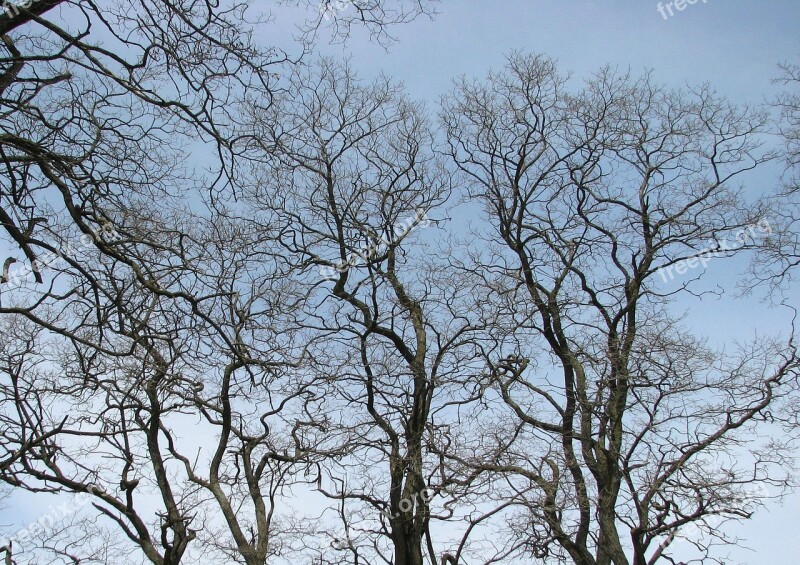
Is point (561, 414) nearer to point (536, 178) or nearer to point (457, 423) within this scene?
point (457, 423)

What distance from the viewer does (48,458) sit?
38.8 feet

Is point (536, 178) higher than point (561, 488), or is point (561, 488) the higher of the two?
point (536, 178)

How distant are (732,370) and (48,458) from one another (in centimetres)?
1142

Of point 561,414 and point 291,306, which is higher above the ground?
point 291,306

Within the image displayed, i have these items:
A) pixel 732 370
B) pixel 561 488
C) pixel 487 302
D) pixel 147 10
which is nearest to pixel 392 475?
pixel 561 488

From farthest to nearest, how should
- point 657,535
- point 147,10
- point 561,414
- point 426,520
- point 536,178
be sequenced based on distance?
point 536,178, point 561,414, point 426,520, point 657,535, point 147,10

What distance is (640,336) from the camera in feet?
42.2

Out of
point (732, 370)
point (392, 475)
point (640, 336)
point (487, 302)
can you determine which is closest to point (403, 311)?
point (487, 302)

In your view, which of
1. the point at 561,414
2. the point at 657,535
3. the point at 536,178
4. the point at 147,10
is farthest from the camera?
the point at 536,178

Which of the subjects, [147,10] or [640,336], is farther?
[640,336]

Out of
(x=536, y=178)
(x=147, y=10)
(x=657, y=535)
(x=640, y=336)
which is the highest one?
(x=536, y=178)

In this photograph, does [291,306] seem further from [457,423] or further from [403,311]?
[457,423]

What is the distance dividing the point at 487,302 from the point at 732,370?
4.48 meters

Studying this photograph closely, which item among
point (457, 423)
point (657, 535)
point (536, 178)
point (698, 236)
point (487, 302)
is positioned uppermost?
point (536, 178)
